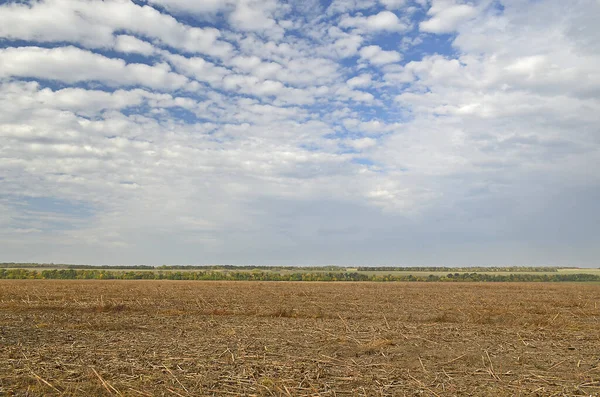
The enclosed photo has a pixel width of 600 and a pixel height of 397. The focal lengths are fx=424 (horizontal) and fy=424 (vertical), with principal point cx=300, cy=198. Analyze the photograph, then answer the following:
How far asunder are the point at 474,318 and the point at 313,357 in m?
14.9

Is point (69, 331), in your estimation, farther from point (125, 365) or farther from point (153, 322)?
point (125, 365)

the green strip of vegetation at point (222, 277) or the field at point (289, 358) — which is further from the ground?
the field at point (289, 358)

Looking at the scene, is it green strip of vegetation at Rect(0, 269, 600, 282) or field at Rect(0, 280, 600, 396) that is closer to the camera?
field at Rect(0, 280, 600, 396)

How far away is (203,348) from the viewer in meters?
13.3

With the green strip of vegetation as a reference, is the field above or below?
above

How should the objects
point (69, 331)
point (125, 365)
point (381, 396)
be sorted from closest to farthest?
point (381, 396) → point (125, 365) → point (69, 331)

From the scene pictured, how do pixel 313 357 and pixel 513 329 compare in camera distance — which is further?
pixel 513 329

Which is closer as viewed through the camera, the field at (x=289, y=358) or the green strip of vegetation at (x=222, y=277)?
the field at (x=289, y=358)

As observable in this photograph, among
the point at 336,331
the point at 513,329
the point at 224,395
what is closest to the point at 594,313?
the point at 513,329

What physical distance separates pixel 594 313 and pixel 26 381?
33.1 m

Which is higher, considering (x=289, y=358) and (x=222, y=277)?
(x=289, y=358)

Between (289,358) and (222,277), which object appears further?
(222,277)

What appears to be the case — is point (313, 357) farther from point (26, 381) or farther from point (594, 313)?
point (594, 313)

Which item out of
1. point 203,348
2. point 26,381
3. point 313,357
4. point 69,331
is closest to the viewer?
point 26,381
